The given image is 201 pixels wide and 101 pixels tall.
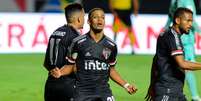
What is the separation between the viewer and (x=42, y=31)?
2262 cm

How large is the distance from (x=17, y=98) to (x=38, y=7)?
13.3 metres

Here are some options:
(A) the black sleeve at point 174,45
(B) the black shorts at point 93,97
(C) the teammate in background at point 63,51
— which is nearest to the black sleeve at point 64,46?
(C) the teammate in background at point 63,51

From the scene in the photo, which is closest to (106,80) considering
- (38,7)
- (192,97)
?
(192,97)

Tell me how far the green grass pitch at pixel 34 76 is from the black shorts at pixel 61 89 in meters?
4.14

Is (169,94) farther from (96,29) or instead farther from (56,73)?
(56,73)

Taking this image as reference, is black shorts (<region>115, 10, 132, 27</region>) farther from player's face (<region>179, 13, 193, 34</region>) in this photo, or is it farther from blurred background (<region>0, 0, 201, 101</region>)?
player's face (<region>179, 13, 193, 34</region>)

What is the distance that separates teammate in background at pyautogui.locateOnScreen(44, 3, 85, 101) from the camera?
31.0ft

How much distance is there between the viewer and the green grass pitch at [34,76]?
46.5ft

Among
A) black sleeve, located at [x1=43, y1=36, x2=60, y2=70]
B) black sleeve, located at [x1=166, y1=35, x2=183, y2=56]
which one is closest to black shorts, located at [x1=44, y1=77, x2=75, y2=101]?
black sleeve, located at [x1=43, y1=36, x2=60, y2=70]

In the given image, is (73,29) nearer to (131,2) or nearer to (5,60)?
(5,60)

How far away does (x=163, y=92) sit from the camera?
896 centimetres

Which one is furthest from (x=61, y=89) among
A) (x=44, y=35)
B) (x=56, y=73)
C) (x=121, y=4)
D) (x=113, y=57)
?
(x=121, y=4)

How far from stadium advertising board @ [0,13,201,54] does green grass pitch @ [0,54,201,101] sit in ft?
2.25

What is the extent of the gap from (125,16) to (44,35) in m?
2.58
